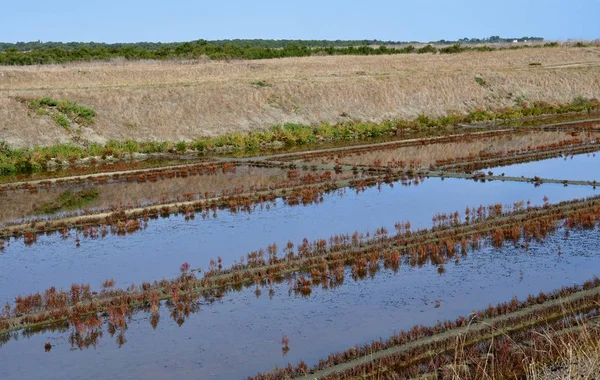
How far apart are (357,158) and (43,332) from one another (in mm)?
19911

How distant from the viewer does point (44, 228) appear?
19812 mm

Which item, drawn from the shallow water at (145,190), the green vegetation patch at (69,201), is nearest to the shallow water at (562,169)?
the shallow water at (145,190)

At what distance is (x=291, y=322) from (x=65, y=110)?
2906 centimetres

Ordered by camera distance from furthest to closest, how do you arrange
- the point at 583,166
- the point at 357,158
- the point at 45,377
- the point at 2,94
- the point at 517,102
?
the point at 517,102 → the point at 2,94 → the point at 357,158 → the point at 583,166 → the point at 45,377

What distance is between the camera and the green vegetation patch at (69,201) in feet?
73.3

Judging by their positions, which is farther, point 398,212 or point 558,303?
point 398,212

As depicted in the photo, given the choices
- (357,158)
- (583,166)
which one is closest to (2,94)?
(357,158)

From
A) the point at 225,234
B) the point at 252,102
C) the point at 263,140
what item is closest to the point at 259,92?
the point at 252,102

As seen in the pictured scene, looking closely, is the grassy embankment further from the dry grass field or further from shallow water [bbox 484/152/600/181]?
shallow water [bbox 484/152/600/181]

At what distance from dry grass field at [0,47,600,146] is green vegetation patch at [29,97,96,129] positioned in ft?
1.46

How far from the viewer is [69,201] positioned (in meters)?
23.5

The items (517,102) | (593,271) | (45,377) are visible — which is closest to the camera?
(45,377)

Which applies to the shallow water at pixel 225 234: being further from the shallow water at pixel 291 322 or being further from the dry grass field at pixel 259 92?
the dry grass field at pixel 259 92

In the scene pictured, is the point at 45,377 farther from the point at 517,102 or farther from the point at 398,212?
the point at 517,102
